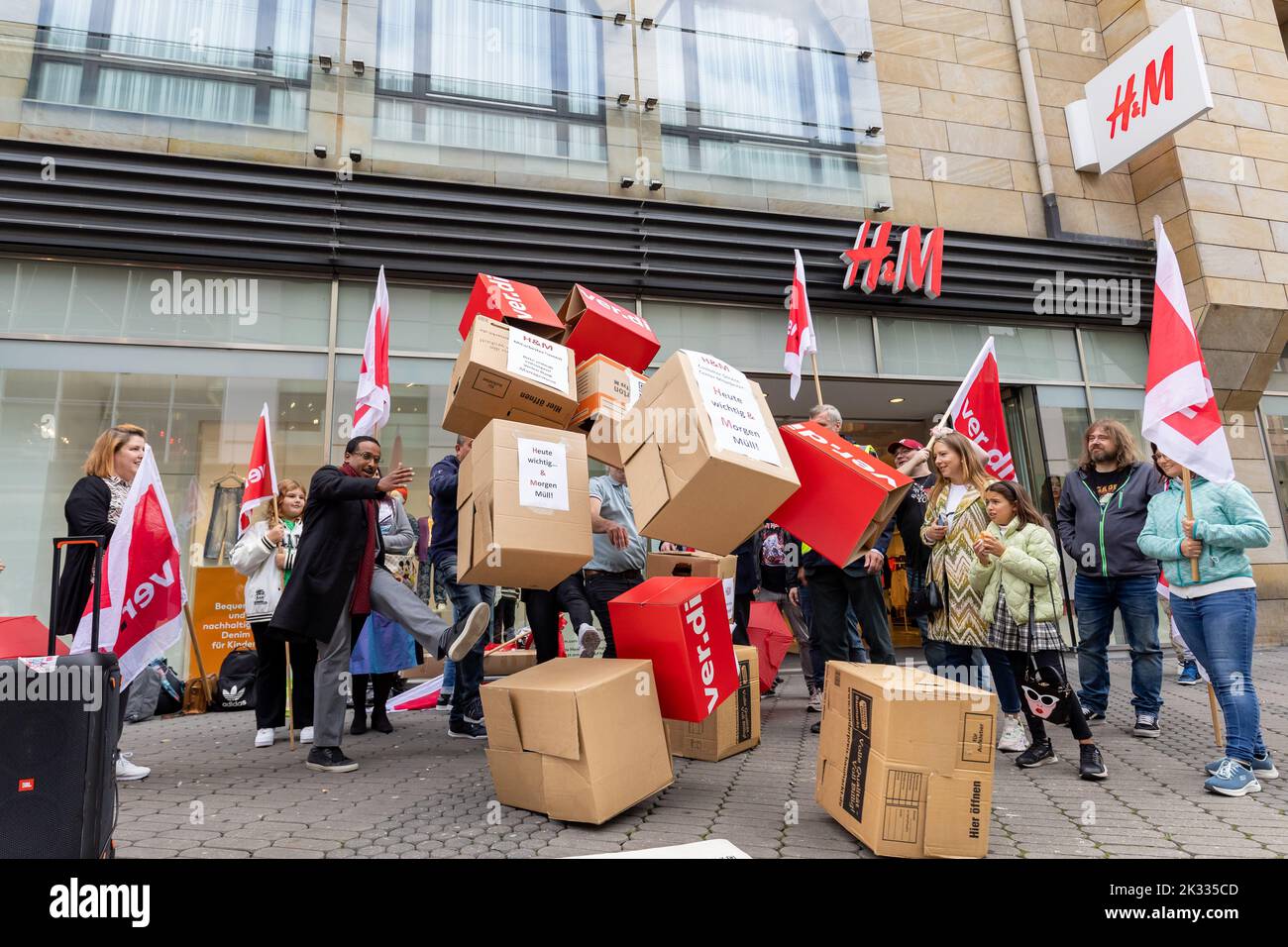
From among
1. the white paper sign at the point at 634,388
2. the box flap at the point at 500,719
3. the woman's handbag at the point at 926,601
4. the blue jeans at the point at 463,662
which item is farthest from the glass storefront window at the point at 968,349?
the box flap at the point at 500,719

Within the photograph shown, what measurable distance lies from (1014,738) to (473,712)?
3.23 metres

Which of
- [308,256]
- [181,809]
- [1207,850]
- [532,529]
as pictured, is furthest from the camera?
[308,256]

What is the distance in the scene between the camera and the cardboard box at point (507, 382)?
3064mm

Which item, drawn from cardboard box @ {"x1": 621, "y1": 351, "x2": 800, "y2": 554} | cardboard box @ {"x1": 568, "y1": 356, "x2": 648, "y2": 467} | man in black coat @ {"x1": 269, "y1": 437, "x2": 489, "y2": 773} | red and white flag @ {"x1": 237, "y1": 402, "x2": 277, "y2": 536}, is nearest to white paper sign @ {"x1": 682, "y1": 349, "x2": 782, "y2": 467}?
cardboard box @ {"x1": 621, "y1": 351, "x2": 800, "y2": 554}

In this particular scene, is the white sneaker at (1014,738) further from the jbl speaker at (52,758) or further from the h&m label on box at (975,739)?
the jbl speaker at (52,758)

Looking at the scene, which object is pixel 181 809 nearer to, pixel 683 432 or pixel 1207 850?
pixel 683 432

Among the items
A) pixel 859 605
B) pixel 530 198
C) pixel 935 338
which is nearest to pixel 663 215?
pixel 530 198

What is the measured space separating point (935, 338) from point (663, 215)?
11.3 ft

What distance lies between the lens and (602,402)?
3297 millimetres

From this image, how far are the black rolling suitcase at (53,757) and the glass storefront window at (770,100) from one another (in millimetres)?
7351

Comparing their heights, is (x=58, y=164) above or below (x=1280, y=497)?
above

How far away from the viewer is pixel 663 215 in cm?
768

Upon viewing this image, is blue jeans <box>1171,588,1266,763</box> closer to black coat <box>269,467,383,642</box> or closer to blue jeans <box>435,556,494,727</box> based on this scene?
blue jeans <box>435,556,494,727</box>

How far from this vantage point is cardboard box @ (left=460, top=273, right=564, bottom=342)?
3.51 metres
